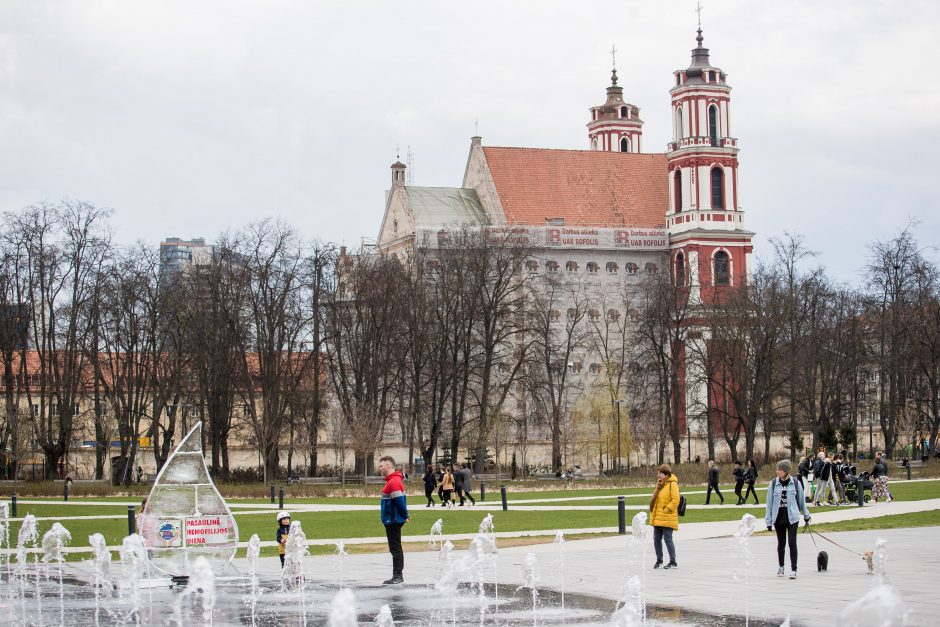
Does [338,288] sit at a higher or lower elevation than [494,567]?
higher

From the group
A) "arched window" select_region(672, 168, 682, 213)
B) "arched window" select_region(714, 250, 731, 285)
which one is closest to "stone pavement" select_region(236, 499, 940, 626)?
"arched window" select_region(714, 250, 731, 285)

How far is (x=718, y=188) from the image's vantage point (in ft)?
339

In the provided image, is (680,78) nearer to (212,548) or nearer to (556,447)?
(556,447)

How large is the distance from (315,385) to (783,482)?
5488 centimetres

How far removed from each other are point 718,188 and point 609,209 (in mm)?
8808

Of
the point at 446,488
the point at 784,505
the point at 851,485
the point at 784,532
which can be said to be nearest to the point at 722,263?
the point at 446,488

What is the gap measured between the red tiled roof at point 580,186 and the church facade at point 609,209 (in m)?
0.10

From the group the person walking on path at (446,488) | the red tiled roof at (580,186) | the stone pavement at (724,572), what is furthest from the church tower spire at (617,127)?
the stone pavement at (724,572)

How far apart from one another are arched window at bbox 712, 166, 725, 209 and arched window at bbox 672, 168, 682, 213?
2.59 m

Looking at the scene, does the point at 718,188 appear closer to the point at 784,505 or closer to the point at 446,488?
the point at 446,488

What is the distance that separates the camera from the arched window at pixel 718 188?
338ft

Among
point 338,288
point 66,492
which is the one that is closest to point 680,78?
point 338,288

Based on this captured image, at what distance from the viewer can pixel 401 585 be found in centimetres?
1836

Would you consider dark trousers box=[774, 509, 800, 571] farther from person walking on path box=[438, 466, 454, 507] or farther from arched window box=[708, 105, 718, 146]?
arched window box=[708, 105, 718, 146]
